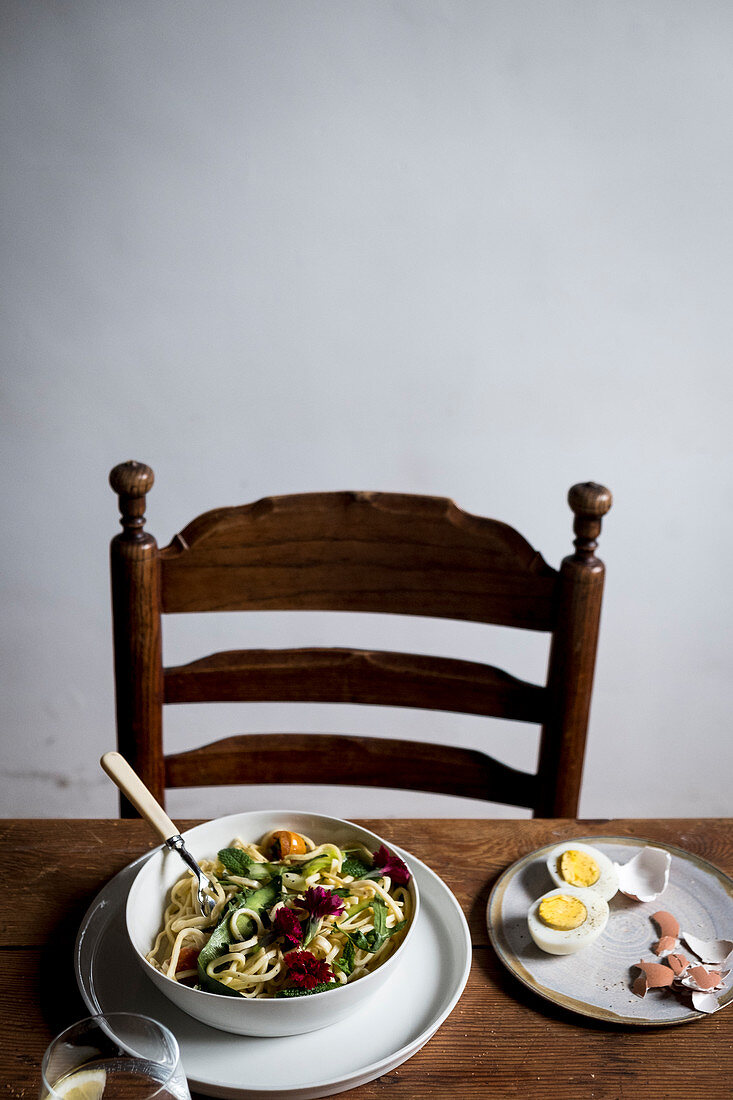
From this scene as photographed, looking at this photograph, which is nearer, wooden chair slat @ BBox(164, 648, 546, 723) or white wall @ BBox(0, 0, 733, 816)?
wooden chair slat @ BBox(164, 648, 546, 723)

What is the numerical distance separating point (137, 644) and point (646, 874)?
63cm

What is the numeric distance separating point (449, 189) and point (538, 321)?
1.06 feet

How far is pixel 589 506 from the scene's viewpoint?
1076mm

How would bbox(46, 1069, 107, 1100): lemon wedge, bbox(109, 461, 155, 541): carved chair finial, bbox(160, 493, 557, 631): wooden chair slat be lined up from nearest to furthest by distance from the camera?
bbox(46, 1069, 107, 1100): lemon wedge < bbox(109, 461, 155, 541): carved chair finial < bbox(160, 493, 557, 631): wooden chair slat

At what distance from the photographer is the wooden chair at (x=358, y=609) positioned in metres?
1.16

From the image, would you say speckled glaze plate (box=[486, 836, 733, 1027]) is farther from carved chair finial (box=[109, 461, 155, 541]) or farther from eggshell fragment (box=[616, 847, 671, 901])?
carved chair finial (box=[109, 461, 155, 541])

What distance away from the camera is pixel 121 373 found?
2025mm

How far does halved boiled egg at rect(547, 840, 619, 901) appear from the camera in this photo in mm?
886

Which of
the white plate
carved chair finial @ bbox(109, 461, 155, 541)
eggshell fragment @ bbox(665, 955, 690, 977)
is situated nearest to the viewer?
the white plate

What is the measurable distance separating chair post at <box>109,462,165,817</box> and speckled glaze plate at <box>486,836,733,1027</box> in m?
0.49

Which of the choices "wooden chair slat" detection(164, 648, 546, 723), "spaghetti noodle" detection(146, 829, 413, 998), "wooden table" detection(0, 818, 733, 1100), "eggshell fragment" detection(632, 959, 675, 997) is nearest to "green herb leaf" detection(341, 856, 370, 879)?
"spaghetti noodle" detection(146, 829, 413, 998)

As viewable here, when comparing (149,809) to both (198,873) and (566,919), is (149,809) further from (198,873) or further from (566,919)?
(566,919)

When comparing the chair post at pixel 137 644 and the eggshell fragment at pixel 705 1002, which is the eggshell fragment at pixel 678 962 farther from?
the chair post at pixel 137 644

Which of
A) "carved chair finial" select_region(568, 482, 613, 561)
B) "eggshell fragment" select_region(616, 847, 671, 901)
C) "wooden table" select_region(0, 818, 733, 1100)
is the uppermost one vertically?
"carved chair finial" select_region(568, 482, 613, 561)
